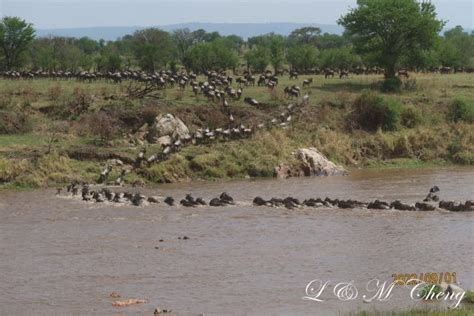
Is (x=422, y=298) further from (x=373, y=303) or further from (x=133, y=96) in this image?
(x=133, y=96)

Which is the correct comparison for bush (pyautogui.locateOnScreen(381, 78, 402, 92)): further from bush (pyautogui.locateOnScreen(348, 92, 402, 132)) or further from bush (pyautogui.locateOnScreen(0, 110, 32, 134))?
bush (pyautogui.locateOnScreen(0, 110, 32, 134))

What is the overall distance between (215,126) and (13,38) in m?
22.8

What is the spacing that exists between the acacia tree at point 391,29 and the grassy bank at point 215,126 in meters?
3.89

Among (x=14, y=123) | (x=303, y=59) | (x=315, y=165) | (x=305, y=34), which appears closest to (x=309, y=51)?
(x=303, y=59)

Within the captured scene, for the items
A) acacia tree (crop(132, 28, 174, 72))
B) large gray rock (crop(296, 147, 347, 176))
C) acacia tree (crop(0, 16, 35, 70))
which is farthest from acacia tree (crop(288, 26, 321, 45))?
large gray rock (crop(296, 147, 347, 176))

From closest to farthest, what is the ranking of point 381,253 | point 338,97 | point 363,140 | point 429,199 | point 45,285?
point 45,285 < point 381,253 < point 429,199 < point 363,140 < point 338,97

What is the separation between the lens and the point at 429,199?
23.1 meters

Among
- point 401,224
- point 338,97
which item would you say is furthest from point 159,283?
point 338,97

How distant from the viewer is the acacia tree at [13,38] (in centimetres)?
5031

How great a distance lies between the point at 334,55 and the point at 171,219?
3693cm

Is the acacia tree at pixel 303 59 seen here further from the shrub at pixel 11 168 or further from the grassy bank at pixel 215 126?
the shrub at pixel 11 168

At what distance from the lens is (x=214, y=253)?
17.1 meters

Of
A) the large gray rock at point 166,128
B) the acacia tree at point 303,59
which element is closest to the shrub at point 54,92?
the large gray rock at point 166,128

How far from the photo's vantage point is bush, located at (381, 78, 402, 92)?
130ft
